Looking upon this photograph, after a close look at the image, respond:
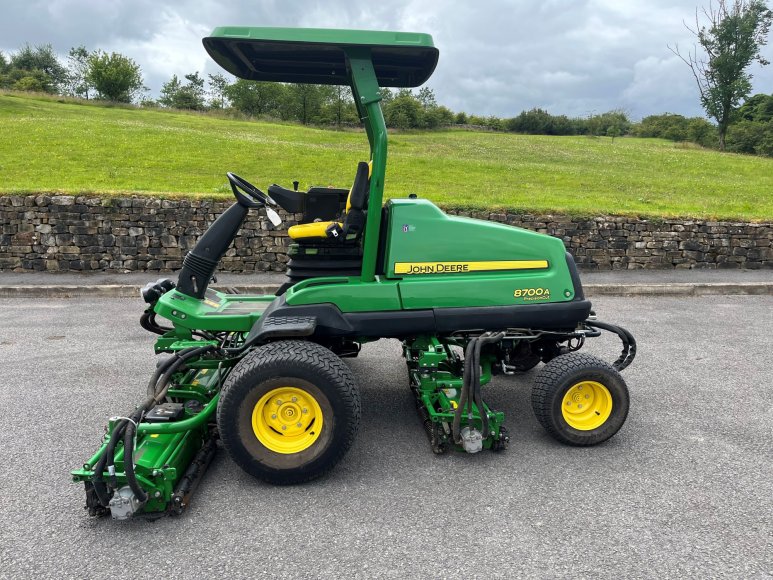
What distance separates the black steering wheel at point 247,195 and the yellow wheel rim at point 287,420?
145 centimetres

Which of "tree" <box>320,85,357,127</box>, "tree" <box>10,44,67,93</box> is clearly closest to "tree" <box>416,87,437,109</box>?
"tree" <box>320,85,357,127</box>

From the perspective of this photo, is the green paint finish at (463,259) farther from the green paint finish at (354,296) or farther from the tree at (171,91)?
the tree at (171,91)

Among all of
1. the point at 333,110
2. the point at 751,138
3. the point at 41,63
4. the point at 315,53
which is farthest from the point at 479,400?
the point at 41,63

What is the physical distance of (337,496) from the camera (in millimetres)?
3002

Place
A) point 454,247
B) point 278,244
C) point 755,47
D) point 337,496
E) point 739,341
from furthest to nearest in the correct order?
→ point 755,47
point 278,244
point 739,341
point 454,247
point 337,496

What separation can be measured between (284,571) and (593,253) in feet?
27.3

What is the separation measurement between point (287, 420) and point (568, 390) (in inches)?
67.7

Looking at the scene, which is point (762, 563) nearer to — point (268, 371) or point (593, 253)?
point (268, 371)

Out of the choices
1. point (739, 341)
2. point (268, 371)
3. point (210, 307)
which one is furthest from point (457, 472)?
point (739, 341)

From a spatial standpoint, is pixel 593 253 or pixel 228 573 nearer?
pixel 228 573

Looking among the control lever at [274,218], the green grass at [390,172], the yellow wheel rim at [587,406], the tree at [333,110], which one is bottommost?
the yellow wheel rim at [587,406]

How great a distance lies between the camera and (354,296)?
11.2ft

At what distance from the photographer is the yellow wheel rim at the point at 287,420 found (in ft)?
10.2

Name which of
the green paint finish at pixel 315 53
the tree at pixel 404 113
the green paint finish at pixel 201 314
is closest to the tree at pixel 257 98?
the tree at pixel 404 113
